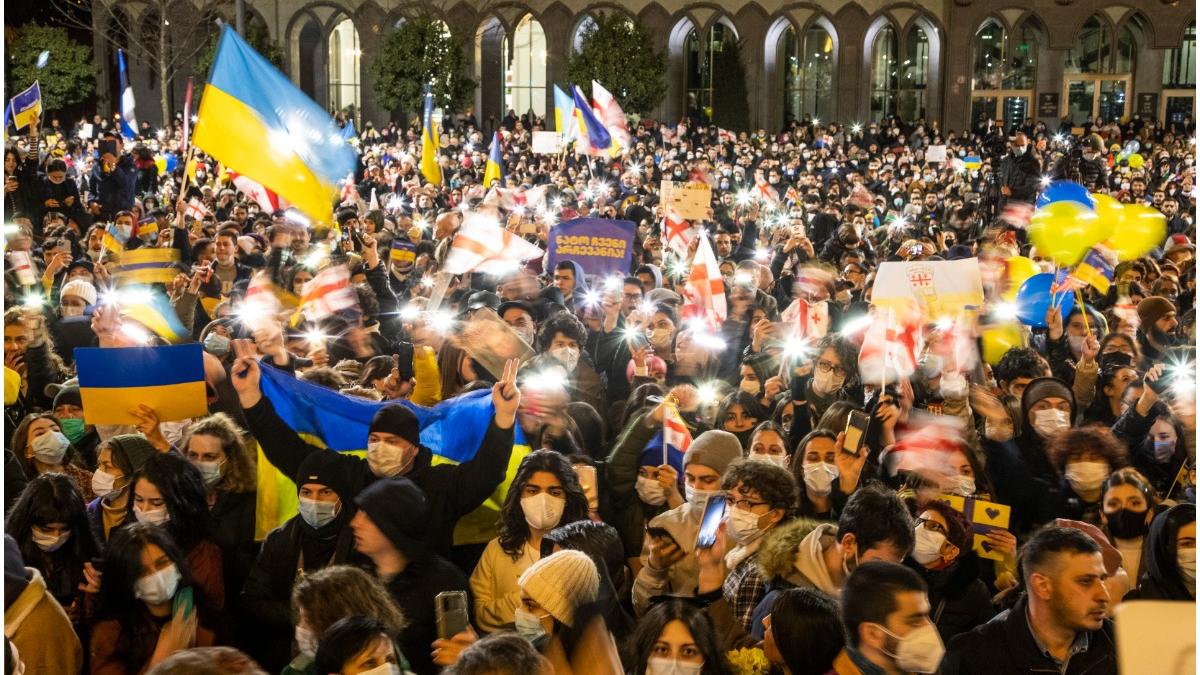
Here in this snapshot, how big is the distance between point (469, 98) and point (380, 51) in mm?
3100

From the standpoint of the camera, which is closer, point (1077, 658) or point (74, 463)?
point (1077, 658)

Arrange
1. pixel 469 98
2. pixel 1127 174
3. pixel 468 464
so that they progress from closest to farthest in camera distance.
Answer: pixel 468 464 < pixel 1127 174 < pixel 469 98

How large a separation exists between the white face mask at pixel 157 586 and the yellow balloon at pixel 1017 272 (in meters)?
6.33

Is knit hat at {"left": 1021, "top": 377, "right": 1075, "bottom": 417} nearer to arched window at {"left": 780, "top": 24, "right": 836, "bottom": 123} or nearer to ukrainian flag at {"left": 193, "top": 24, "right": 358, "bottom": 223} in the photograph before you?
ukrainian flag at {"left": 193, "top": 24, "right": 358, "bottom": 223}

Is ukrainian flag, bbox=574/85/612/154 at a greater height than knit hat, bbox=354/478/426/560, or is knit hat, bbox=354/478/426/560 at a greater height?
ukrainian flag, bbox=574/85/612/154

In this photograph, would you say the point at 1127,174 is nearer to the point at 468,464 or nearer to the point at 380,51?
the point at 468,464

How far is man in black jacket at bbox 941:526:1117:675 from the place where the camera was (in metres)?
3.60

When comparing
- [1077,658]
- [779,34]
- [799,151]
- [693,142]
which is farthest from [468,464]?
[779,34]

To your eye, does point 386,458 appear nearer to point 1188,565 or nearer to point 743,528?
point 743,528

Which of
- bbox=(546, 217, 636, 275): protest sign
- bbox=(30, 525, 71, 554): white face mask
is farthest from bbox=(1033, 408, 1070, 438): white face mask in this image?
bbox=(546, 217, 636, 275): protest sign

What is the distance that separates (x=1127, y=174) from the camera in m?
20.0

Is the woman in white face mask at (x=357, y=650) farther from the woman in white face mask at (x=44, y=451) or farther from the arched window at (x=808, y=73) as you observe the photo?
the arched window at (x=808, y=73)

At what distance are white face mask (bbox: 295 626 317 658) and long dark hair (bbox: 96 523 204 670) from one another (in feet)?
1.95

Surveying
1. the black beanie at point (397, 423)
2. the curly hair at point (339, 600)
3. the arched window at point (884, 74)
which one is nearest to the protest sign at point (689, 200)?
the black beanie at point (397, 423)
